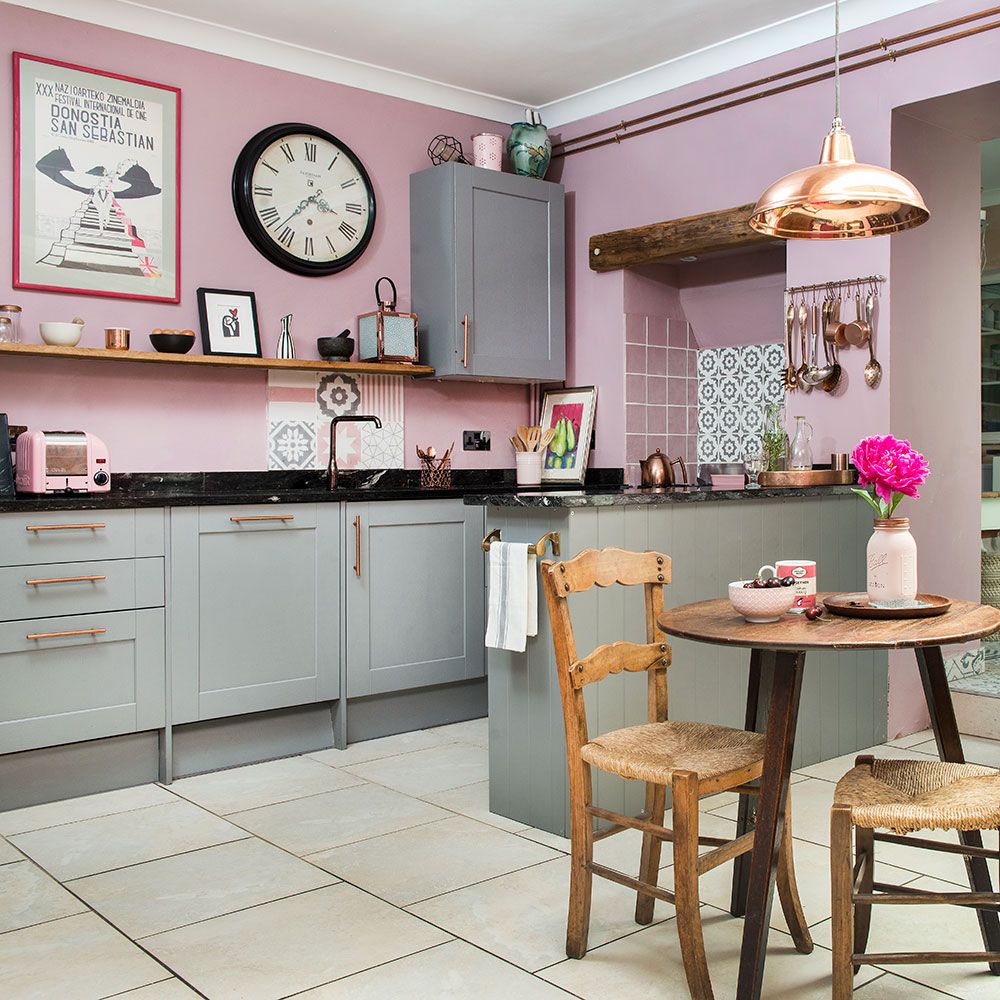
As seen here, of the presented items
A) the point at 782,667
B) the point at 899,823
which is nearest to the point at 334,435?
the point at 782,667

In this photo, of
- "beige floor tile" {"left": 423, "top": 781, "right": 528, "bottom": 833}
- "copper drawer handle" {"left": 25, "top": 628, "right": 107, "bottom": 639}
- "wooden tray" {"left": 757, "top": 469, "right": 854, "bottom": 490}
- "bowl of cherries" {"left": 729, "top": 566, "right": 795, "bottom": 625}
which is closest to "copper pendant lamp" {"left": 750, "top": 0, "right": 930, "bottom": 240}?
"bowl of cherries" {"left": 729, "top": 566, "right": 795, "bottom": 625}

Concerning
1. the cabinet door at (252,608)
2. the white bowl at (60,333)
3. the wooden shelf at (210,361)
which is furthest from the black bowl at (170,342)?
the cabinet door at (252,608)

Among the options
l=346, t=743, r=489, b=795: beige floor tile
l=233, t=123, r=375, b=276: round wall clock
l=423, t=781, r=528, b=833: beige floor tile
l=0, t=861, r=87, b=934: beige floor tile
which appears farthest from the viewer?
l=233, t=123, r=375, b=276: round wall clock

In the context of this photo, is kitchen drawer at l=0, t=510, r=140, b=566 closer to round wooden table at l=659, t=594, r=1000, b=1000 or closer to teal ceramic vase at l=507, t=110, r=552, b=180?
round wooden table at l=659, t=594, r=1000, b=1000

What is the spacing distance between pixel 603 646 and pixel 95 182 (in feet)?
9.34

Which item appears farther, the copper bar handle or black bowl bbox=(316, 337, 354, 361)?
black bowl bbox=(316, 337, 354, 361)

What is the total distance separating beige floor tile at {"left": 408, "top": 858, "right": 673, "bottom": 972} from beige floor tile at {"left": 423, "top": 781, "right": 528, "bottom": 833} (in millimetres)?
380

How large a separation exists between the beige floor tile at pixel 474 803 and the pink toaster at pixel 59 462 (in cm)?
159

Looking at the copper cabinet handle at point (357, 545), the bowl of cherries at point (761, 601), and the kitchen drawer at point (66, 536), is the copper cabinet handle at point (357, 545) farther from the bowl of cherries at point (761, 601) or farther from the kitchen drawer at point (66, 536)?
the bowl of cherries at point (761, 601)

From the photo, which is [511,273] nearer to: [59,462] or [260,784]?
[59,462]

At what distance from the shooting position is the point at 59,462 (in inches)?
146

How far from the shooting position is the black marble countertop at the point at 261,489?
3.53m

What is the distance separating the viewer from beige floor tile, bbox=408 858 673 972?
2406 mm

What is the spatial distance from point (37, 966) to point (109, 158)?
2.94 meters
